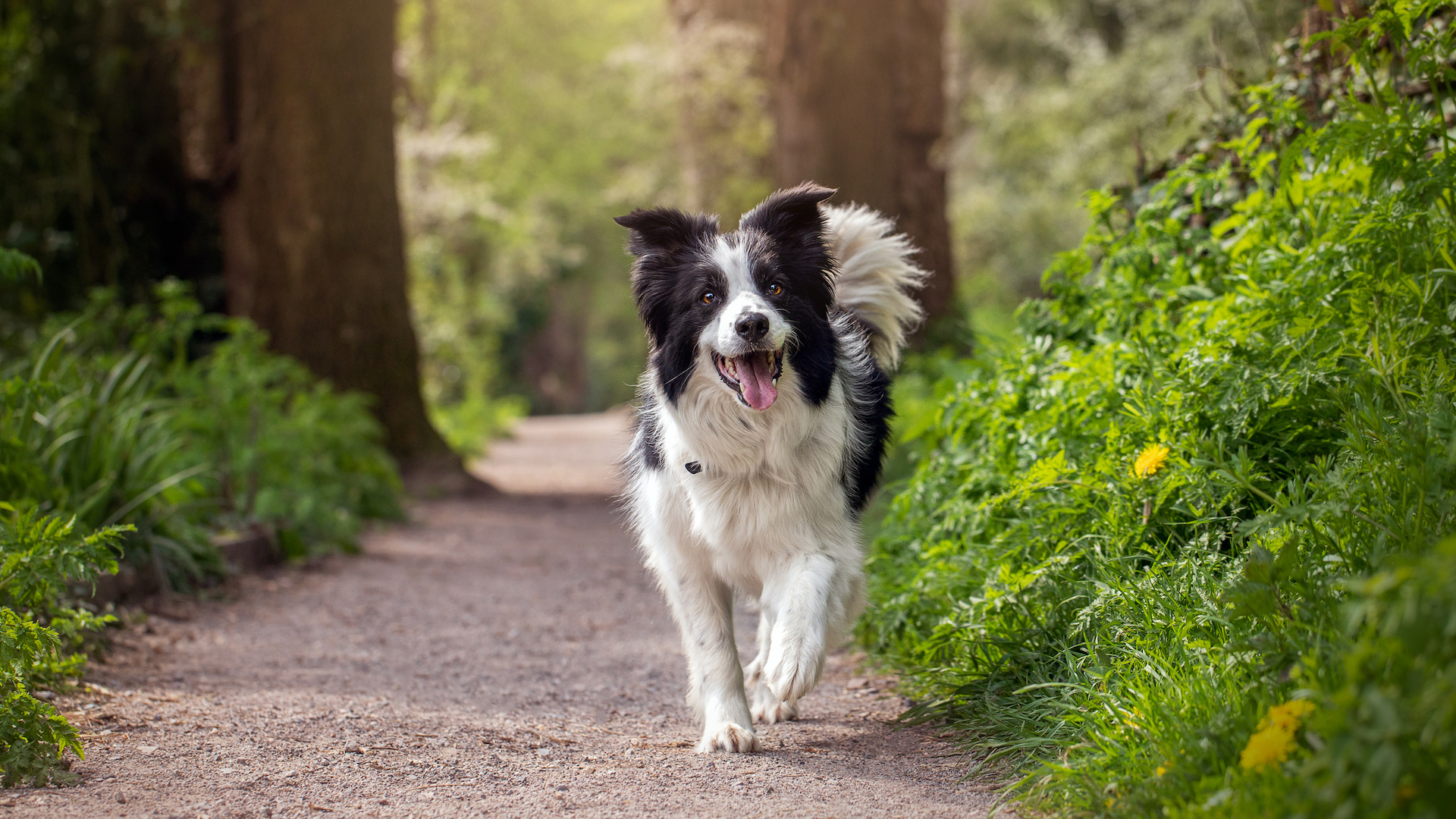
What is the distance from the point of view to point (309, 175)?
29.6 ft

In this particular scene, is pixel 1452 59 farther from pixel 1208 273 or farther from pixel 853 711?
pixel 853 711

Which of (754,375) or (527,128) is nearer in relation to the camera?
(754,375)

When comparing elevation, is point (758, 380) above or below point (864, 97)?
below

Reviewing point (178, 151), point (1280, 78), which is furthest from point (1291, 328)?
point (178, 151)

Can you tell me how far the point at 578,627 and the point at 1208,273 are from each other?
3163mm

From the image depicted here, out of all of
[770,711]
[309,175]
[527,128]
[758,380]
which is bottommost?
[770,711]

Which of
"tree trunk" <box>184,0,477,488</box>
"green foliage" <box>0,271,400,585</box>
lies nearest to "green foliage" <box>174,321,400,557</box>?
"green foliage" <box>0,271,400,585</box>

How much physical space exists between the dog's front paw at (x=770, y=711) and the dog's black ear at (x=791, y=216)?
150cm

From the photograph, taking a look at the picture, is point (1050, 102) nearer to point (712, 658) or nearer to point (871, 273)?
point (871, 273)

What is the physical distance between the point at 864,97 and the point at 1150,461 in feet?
20.2

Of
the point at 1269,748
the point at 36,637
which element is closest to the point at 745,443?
the point at 1269,748

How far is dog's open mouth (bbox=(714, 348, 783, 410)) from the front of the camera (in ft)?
10.8

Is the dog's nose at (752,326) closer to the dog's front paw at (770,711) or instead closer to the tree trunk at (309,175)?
the dog's front paw at (770,711)

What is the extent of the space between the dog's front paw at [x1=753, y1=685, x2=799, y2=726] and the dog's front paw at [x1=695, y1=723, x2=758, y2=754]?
346mm
